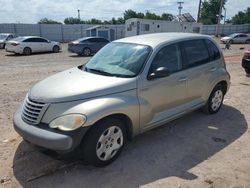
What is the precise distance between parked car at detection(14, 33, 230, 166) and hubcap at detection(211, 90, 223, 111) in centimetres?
38

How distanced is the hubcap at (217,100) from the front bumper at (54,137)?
349 centimetres

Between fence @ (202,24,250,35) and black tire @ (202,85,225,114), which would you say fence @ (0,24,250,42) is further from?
black tire @ (202,85,225,114)

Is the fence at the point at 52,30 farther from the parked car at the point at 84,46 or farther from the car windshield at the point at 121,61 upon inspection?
the car windshield at the point at 121,61

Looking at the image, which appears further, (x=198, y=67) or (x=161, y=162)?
(x=198, y=67)

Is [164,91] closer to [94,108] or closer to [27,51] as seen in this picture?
[94,108]

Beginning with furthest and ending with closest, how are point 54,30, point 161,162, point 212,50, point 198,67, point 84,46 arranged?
1. point 54,30
2. point 84,46
3. point 212,50
4. point 198,67
5. point 161,162

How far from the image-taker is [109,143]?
12.4 ft

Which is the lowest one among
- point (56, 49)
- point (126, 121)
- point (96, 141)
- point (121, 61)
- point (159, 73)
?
point (56, 49)

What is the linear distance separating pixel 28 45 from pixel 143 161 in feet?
59.9

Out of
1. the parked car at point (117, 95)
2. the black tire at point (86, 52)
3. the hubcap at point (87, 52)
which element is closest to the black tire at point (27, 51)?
the black tire at point (86, 52)

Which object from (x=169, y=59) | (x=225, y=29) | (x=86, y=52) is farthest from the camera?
(x=225, y=29)

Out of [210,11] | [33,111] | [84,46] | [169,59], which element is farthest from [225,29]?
[33,111]

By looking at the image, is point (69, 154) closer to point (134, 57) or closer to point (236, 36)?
point (134, 57)

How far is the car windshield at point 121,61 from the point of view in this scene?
13.8 feet
